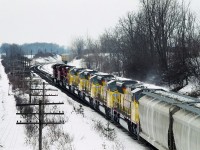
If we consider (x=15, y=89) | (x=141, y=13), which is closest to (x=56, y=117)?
(x=15, y=89)

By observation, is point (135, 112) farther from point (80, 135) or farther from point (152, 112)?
point (80, 135)

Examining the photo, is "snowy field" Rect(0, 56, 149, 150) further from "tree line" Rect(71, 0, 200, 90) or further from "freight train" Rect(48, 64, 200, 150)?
"tree line" Rect(71, 0, 200, 90)

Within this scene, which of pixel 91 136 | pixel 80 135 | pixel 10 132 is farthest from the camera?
pixel 10 132

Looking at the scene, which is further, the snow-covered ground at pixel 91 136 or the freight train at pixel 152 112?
the snow-covered ground at pixel 91 136

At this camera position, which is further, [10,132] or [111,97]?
[10,132]

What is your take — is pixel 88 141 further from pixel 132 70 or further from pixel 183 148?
pixel 132 70

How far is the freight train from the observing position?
12.3 m

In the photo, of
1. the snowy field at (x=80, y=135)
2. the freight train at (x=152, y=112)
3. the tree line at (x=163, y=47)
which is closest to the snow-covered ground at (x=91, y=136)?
the snowy field at (x=80, y=135)

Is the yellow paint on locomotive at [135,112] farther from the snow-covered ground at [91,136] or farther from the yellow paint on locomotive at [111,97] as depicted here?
the yellow paint on locomotive at [111,97]

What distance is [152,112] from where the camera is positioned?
1582 cm

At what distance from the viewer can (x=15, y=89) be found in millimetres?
58156

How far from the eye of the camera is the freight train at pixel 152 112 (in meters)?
12.3

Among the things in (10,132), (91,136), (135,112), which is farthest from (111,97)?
(10,132)

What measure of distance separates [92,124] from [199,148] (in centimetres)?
1552
